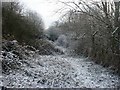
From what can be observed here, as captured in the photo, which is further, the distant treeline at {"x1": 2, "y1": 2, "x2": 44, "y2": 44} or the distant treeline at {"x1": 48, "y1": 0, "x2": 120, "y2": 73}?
the distant treeline at {"x1": 2, "y1": 2, "x2": 44, "y2": 44}

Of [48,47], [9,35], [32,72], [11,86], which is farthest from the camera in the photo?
[48,47]

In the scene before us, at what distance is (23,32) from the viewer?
17438 mm

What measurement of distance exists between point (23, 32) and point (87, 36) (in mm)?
5778

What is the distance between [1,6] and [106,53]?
7417 millimetres

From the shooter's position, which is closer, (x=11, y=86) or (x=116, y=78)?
(x=11, y=86)

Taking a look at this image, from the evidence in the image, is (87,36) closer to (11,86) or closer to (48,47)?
(48,47)

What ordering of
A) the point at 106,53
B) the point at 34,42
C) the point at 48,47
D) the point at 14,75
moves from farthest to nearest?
the point at 48,47 → the point at 34,42 → the point at 106,53 → the point at 14,75

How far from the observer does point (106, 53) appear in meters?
13.4

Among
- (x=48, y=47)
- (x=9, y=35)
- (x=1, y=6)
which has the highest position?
(x=1, y=6)

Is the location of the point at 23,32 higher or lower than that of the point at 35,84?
higher

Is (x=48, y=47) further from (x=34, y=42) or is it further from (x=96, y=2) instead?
(x=96, y=2)

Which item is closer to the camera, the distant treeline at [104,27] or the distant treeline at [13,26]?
the distant treeline at [104,27]

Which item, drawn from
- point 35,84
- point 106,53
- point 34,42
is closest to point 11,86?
point 35,84

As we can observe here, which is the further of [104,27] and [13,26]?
[13,26]
